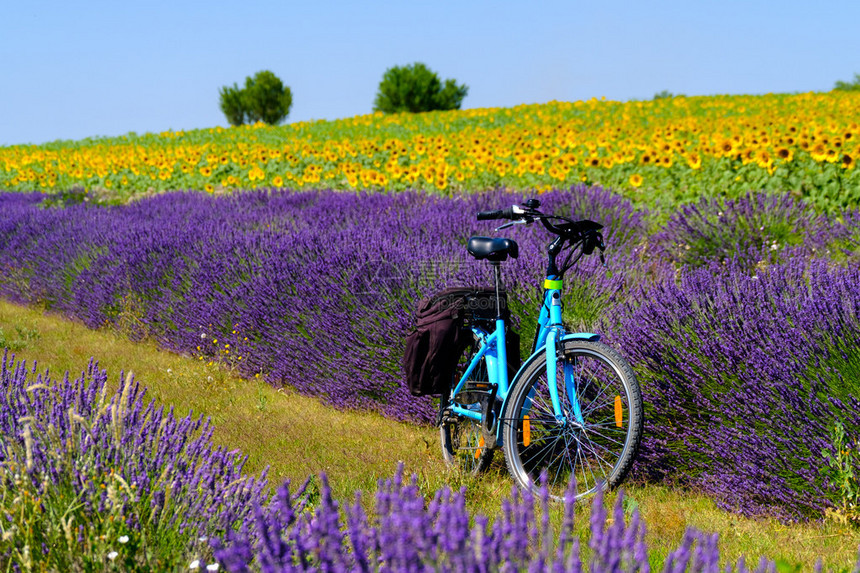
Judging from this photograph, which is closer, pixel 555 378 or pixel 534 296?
pixel 555 378

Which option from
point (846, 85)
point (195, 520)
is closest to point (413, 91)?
point (846, 85)

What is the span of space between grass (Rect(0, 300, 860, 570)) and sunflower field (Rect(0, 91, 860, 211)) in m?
5.04

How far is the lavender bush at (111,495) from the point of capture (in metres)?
2.17

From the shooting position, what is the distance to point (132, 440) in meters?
2.69

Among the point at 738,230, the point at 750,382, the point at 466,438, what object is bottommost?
the point at 466,438

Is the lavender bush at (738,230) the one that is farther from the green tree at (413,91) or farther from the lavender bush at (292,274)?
the green tree at (413,91)

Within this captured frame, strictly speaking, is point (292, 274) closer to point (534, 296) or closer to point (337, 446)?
point (337, 446)

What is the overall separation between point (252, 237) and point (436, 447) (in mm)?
2976

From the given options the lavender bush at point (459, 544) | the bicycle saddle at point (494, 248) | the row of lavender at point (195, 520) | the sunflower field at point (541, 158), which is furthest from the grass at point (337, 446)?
the sunflower field at point (541, 158)

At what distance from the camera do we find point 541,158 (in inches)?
418

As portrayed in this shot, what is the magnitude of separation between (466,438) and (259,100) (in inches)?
1518

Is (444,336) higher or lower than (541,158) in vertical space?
lower

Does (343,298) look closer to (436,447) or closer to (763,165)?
(436,447)

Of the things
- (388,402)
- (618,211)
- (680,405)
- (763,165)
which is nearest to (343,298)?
(388,402)
